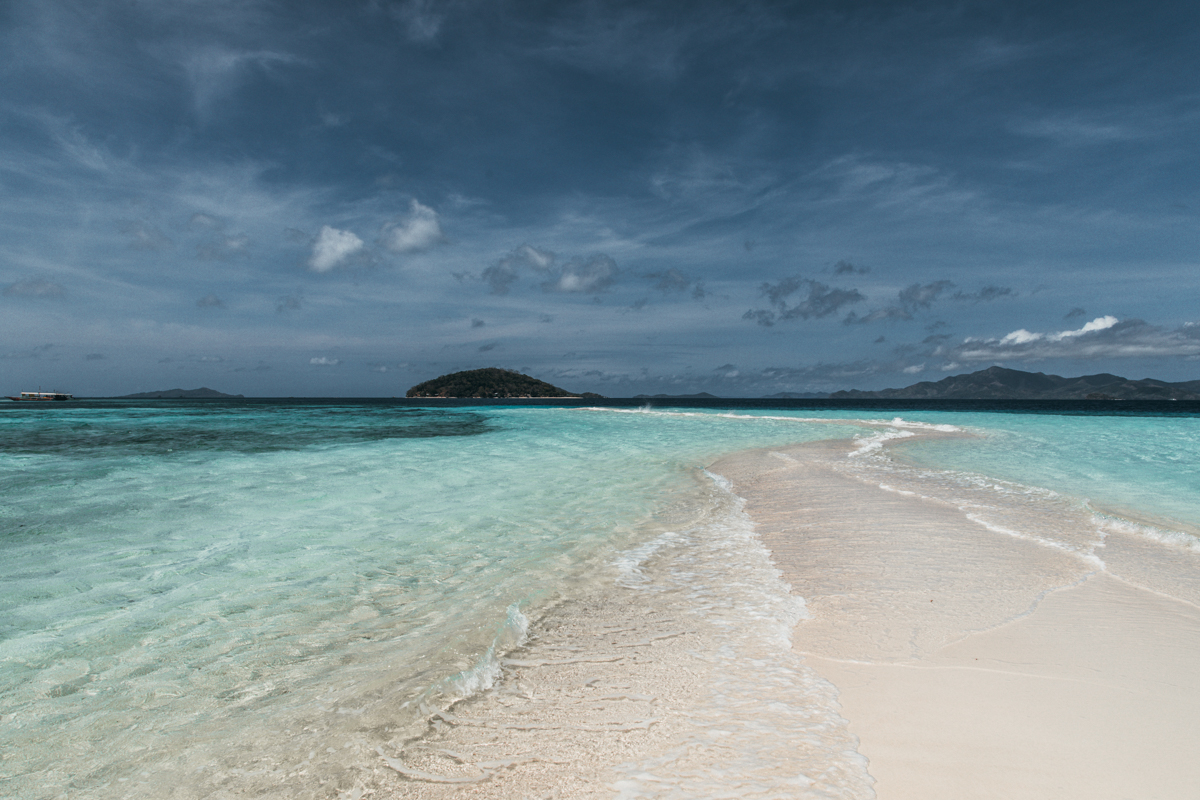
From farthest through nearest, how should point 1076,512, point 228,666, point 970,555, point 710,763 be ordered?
point 1076,512
point 970,555
point 228,666
point 710,763

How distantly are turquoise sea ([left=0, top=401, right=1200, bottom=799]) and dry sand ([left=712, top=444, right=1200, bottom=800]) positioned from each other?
0.42 m

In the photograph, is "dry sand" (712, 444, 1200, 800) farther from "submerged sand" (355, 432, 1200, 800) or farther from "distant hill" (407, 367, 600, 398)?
"distant hill" (407, 367, 600, 398)

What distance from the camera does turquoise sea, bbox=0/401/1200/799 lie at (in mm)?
3064

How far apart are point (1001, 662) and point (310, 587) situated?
5.91 metres

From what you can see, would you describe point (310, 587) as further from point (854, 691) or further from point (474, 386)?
point (474, 386)

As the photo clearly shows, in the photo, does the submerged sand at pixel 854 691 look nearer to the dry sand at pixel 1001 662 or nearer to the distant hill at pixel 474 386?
the dry sand at pixel 1001 662

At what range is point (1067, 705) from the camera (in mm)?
3238

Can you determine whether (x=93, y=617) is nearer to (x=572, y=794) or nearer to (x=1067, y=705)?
(x=572, y=794)

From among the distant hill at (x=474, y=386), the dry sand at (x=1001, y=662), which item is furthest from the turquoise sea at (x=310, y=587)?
the distant hill at (x=474, y=386)

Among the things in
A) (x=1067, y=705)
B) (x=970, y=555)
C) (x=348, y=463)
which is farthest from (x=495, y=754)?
(x=348, y=463)

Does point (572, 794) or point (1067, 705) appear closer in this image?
point (572, 794)

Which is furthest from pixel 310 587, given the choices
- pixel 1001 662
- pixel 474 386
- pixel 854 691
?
pixel 474 386

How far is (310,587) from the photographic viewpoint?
18.5 feet

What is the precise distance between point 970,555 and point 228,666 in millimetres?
7232
